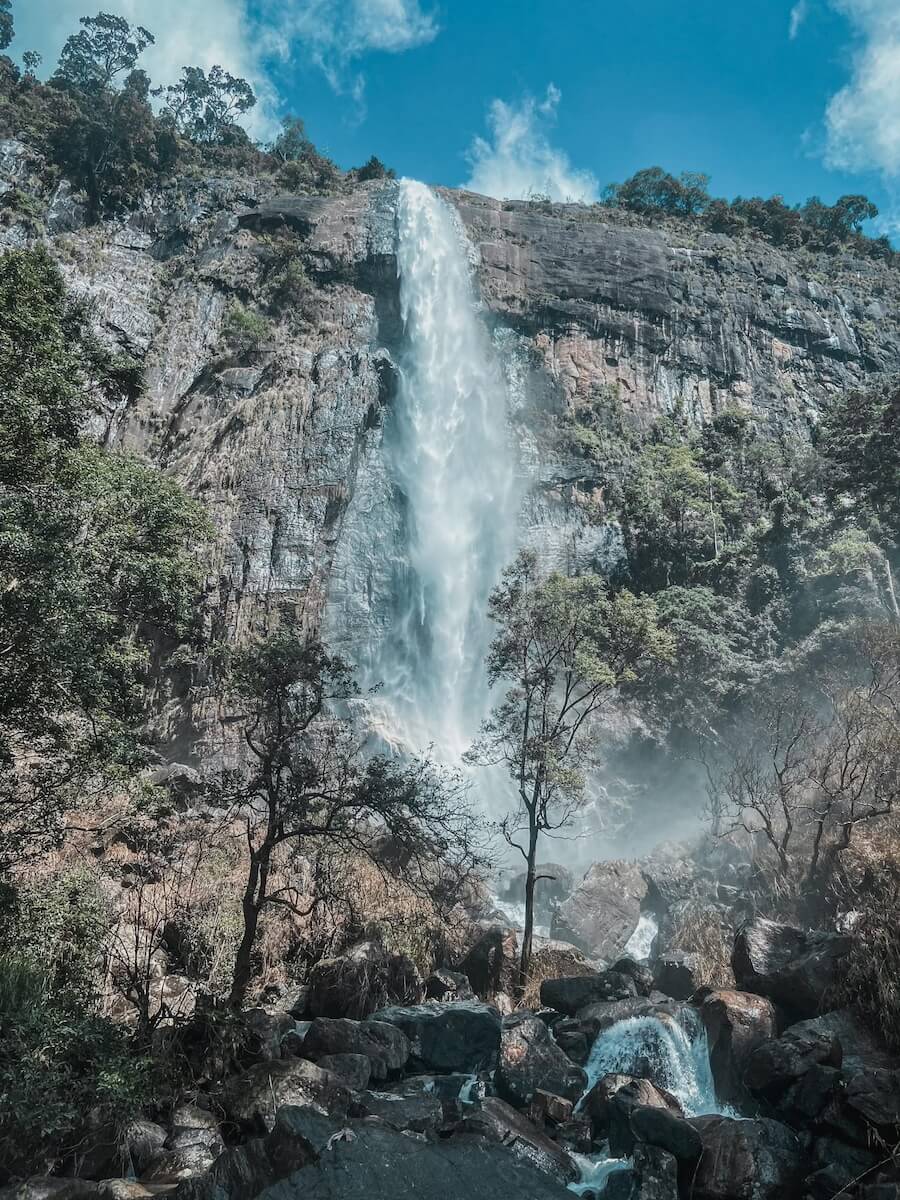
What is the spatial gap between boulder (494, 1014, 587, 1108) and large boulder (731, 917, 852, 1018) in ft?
9.70

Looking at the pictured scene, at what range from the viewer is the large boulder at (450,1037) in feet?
30.1

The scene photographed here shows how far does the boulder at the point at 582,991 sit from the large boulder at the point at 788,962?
176cm

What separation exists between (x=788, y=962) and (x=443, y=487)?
2633cm

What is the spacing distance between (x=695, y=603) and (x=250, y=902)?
23048 millimetres

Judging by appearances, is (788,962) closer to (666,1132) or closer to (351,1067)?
(666,1132)

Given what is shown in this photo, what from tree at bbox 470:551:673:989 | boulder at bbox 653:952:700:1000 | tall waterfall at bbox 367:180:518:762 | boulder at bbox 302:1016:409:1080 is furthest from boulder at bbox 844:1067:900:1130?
tall waterfall at bbox 367:180:518:762

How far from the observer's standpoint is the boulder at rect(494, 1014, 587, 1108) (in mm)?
8500

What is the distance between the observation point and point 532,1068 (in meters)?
8.73

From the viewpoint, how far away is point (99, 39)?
5025cm

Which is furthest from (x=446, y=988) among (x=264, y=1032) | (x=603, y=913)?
(x=603, y=913)

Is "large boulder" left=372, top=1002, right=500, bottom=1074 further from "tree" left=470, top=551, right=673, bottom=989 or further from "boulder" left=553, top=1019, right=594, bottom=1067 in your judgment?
"tree" left=470, top=551, right=673, bottom=989

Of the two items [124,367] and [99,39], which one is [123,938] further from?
[99,39]

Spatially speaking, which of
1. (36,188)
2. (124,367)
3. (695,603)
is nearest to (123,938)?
(124,367)

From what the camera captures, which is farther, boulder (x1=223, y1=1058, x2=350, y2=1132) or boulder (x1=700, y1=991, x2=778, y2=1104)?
boulder (x1=700, y1=991, x2=778, y2=1104)
